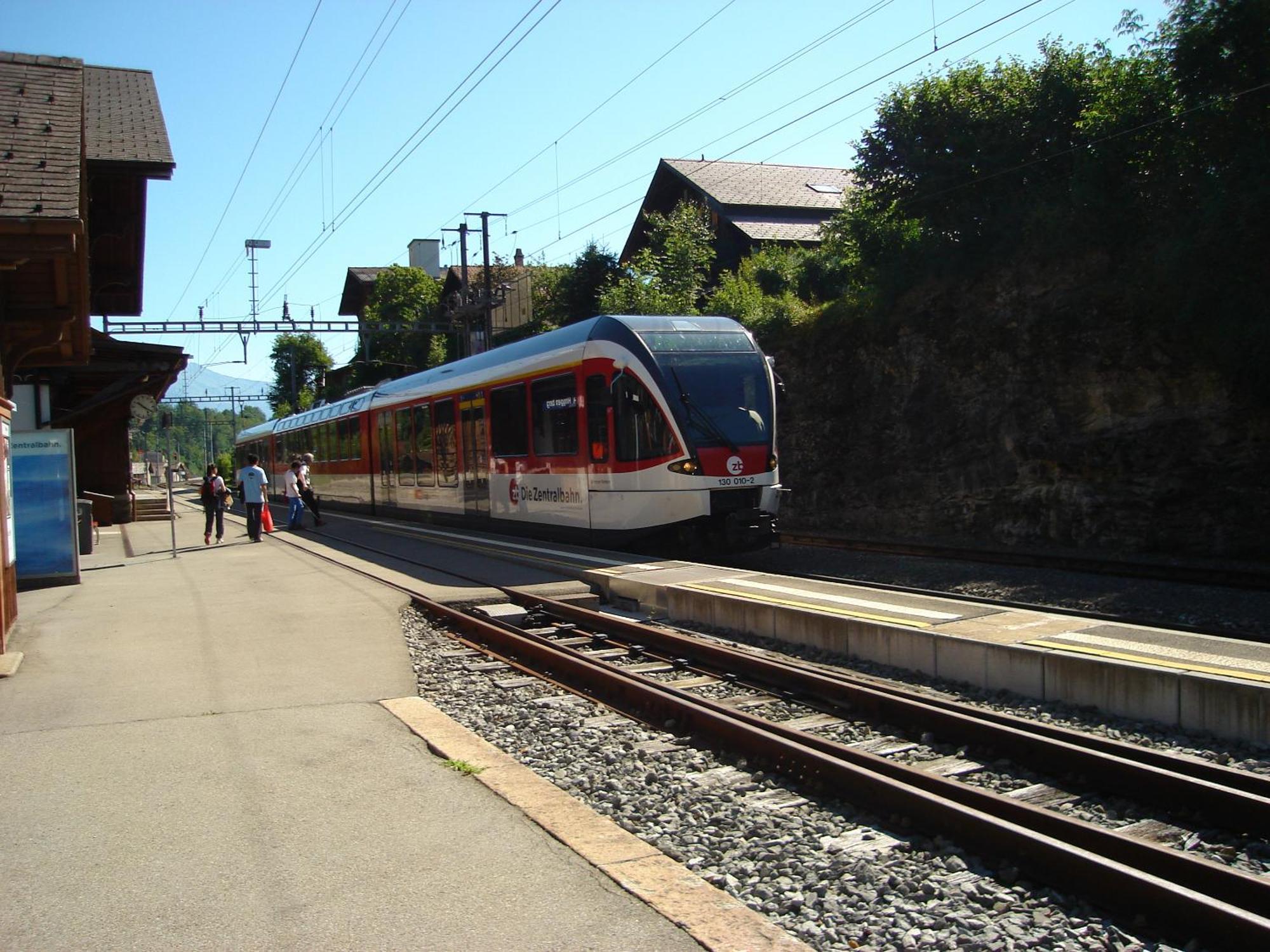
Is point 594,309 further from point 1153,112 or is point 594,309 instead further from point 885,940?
point 885,940

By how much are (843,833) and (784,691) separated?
2.70 metres

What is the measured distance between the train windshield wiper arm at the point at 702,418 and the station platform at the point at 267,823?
5330 mm

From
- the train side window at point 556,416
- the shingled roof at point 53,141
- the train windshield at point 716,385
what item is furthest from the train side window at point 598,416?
the shingled roof at point 53,141

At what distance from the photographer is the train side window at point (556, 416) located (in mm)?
14352

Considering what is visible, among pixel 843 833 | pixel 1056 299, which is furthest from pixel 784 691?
pixel 1056 299

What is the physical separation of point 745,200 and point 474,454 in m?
25.8

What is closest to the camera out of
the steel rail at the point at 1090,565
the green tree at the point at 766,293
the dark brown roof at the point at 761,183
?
the steel rail at the point at 1090,565

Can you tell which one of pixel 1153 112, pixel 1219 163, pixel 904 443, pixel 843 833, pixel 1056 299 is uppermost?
pixel 1153 112

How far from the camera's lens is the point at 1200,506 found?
15.0 m

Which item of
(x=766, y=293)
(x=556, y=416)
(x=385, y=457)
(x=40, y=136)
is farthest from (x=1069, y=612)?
(x=766, y=293)

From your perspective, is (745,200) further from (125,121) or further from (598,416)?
(598,416)

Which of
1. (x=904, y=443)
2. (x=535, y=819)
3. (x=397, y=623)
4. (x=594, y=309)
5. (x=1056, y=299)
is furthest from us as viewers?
(x=594, y=309)

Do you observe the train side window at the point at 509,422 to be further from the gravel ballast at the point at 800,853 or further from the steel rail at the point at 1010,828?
the gravel ballast at the point at 800,853

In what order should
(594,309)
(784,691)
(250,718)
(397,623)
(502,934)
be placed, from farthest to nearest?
1. (594,309)
2. (397,623)
3. (784,691)
4. (250,718)
5. (502,934)
